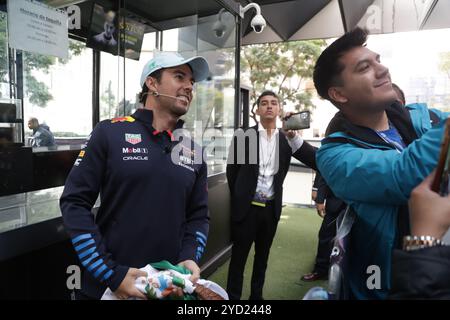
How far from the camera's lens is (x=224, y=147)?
4.48m

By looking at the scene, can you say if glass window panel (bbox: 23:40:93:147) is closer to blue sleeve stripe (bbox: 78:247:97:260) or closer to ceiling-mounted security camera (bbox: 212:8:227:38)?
ceiling-mounted security camera (bbox: 212:8:227:38)

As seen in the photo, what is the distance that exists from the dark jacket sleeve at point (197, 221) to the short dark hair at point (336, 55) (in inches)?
33.9

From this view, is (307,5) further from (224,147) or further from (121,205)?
(121,205)

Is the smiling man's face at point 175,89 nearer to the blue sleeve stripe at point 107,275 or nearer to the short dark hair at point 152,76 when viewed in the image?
the short dark hair at point 152,76

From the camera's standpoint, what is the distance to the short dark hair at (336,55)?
74 centimetres

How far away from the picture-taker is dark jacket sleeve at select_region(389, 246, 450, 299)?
56 cm

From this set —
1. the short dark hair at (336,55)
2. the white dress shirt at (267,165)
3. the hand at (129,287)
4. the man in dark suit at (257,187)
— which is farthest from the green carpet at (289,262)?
the short dark hair at (336,55)

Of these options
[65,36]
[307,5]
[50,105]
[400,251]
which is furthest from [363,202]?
[307,5]

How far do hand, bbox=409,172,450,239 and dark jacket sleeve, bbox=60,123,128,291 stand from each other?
3.04 ft

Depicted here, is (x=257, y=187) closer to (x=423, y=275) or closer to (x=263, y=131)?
(x=263, y=131)

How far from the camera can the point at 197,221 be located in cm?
150

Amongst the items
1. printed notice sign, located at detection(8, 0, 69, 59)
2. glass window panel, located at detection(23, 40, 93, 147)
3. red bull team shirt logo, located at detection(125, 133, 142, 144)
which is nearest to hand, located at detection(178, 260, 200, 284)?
red bull team shirt logo, located at detection(125, 133, 142, 144)

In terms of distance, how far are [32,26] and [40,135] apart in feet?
3.53
